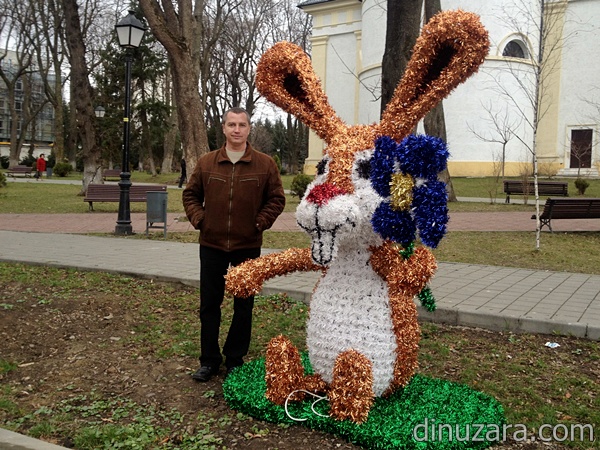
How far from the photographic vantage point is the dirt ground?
11.0ft

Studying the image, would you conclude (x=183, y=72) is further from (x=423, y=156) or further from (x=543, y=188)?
(x=543, y=188)

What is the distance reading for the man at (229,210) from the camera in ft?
13.0

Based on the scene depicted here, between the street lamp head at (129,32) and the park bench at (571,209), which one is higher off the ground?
the street lamp head at (129,32)

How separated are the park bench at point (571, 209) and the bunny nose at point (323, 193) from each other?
10141 mm

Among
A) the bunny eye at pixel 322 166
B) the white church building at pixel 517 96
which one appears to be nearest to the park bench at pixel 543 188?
the white church building at pixel 517 96

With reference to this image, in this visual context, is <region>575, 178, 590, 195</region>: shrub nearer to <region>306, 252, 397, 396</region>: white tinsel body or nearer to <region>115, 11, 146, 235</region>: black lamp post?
<region>115, 11, 146, 235</region>: black lamp post

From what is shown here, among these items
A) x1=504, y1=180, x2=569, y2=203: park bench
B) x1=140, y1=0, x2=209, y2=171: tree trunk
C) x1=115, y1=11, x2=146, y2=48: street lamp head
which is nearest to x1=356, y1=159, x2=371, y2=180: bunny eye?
x1=115, y1=11, x2=146, y2=48: street lamp head

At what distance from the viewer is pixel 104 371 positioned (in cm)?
447

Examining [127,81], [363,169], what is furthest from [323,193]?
[127,81]

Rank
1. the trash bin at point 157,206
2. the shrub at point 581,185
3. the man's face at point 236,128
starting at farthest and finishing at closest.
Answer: the shrub at point 581,185, the trash bin at point 157,206, the man's face at point 236,128

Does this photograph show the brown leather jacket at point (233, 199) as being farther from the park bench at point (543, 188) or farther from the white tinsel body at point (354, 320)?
the park bench at point (543, 188)

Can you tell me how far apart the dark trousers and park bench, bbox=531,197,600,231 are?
9623 millimetres

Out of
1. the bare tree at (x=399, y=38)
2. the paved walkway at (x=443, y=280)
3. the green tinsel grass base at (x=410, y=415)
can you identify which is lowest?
the green tinsel grass base at (x=410, y=415)

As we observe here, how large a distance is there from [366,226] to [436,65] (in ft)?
3.37
